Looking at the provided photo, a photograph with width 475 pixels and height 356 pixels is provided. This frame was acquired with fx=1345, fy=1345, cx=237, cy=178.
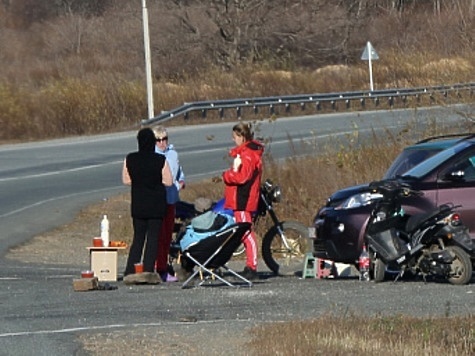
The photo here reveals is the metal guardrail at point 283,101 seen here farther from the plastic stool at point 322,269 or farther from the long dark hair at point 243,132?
the long dark hair at point 243,132

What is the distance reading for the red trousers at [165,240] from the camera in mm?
15422

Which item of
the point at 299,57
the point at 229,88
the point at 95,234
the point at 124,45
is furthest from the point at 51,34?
the point at 95,234

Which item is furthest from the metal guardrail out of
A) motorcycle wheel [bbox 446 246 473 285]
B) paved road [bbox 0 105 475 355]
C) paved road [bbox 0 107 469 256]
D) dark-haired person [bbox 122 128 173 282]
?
motorcycle wheel [bbox 446 246 473 285]

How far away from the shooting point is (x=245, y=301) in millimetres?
13258

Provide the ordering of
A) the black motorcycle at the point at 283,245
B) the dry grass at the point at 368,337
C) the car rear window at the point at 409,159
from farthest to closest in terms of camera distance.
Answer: the car rear window at the point at 409,159 → the black motorcycle at the point at 283,245 → the dry grass at the point at 368,337

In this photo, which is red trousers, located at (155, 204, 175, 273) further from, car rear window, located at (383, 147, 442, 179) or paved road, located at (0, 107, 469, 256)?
paved road, located at (0, 107, 469, 256)

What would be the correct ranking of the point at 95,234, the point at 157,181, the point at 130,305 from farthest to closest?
the point at 95,234, the point at 157,181, the point at 130,305

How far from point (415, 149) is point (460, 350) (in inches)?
299

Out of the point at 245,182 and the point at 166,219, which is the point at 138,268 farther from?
the point at 245,182

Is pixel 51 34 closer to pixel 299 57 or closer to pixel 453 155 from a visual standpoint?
pixel 299 57

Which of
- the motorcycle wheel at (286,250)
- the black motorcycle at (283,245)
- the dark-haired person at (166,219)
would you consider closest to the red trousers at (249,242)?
the dark-haired person at (166,219)

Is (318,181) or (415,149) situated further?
(318,181)

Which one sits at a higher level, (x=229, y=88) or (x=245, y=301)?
(x=229, y=88)

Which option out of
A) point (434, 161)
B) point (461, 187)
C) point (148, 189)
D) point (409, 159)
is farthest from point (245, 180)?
point (409, 159)
